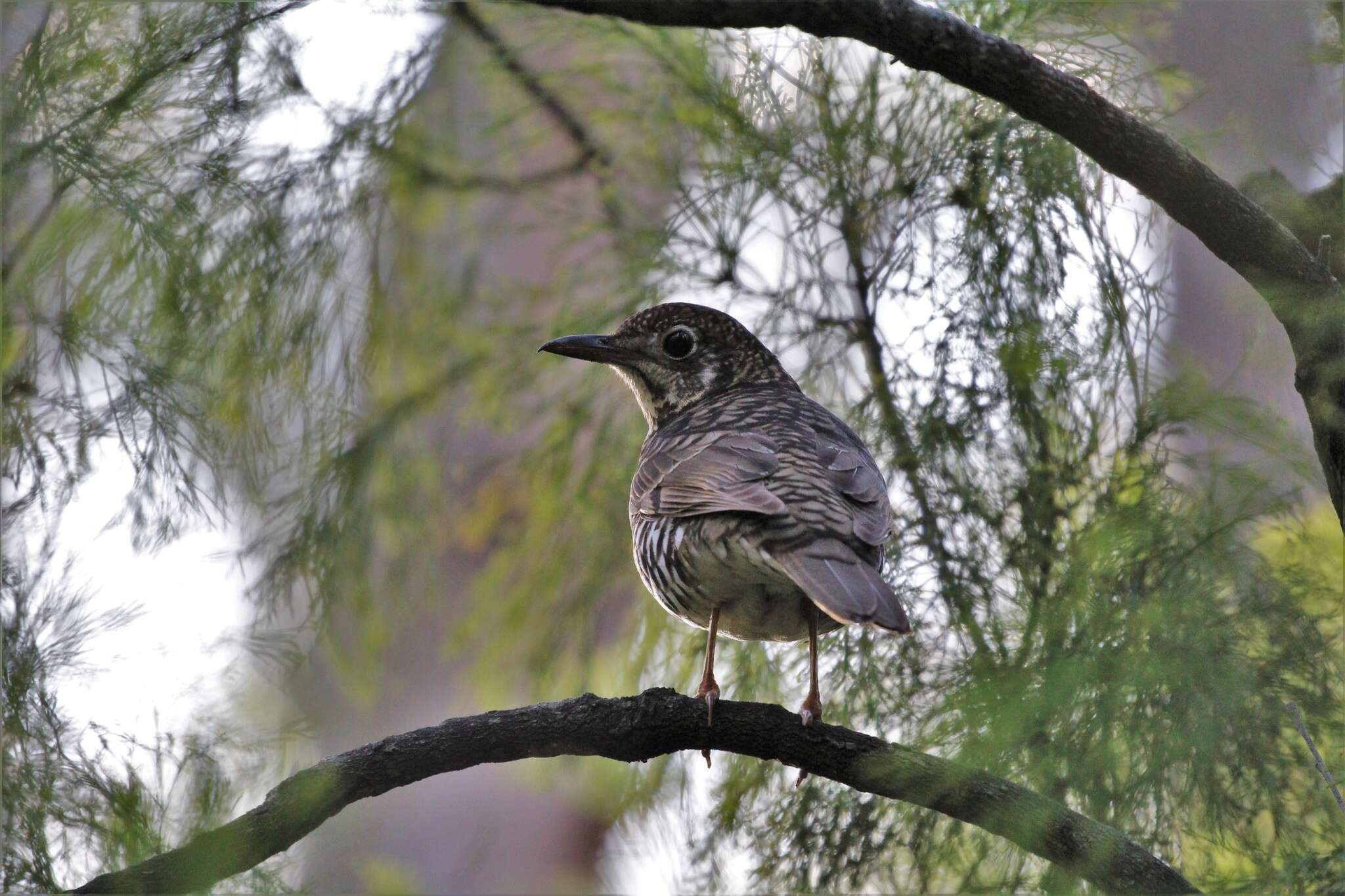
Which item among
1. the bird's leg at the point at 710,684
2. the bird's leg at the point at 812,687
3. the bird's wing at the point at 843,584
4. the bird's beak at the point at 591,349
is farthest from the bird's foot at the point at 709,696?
the bird's beak at the point at 591,349

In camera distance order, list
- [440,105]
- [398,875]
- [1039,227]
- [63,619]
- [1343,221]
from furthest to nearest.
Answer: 1. [440,105]
2. [1039,227]
3. [63,619]
4. [1343,221]
5. [398,875]

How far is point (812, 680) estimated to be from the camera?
291 cm

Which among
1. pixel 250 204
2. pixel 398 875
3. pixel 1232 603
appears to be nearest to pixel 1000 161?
pixel 1232 603

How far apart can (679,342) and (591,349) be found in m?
0.37

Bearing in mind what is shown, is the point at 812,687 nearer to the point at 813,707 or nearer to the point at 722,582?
the point at 813,707

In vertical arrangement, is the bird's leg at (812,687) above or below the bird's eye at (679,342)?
below

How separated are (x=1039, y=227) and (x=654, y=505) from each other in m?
1.36

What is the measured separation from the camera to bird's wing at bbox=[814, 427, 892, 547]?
9.21 feet

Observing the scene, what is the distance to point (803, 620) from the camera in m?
3.11

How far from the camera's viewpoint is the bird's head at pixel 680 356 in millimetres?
3887

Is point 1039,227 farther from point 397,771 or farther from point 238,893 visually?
point 238,893

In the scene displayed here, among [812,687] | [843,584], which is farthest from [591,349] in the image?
[843,584]

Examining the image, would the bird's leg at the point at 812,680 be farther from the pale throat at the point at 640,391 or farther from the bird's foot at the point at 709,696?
the pale throat at the point at 640,391

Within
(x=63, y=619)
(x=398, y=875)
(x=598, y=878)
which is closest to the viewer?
(x=398, y=875)
